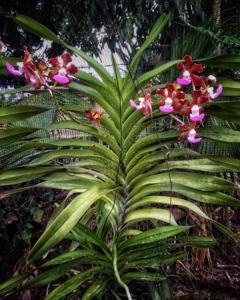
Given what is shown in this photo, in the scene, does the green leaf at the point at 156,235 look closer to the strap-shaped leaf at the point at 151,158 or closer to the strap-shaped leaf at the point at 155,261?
the strap-shaped leaf at the point at 155,261

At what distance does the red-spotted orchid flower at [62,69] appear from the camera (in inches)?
30.4

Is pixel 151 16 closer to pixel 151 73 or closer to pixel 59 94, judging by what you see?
pixel 59 94

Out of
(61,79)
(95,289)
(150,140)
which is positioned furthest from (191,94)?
(95,289)

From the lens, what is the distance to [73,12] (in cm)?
232

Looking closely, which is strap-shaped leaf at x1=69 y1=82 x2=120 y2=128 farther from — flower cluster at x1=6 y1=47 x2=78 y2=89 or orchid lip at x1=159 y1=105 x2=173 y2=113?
orchid lip at x1=159 y1=105 x2=173 y2=113

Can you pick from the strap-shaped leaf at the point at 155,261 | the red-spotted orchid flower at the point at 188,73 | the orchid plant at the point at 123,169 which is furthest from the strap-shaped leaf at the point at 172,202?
the red-spotted orchid flower at the point at 188,73

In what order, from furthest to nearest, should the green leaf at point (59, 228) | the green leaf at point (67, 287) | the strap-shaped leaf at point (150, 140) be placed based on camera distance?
the strap-shaped leaf at point (150, 140) < the green leaf at point (67, 287) < the green leaf at point (59, 228)

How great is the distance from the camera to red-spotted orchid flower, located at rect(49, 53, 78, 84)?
2.54ft


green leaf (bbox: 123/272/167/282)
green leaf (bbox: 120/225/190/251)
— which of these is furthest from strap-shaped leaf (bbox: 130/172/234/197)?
green leaf (bbox: 123/272/167/282)

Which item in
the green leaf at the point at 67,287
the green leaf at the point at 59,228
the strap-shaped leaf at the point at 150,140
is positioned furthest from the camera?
the strap-shaped leaf at the point at 150,140

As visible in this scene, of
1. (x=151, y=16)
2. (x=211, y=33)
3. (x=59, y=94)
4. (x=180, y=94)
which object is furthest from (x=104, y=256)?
(x=151, y=16)

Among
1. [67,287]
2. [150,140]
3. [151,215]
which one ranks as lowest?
[67,287]

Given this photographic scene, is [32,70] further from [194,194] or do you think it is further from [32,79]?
[194,194]

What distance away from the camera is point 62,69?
2.59ft
